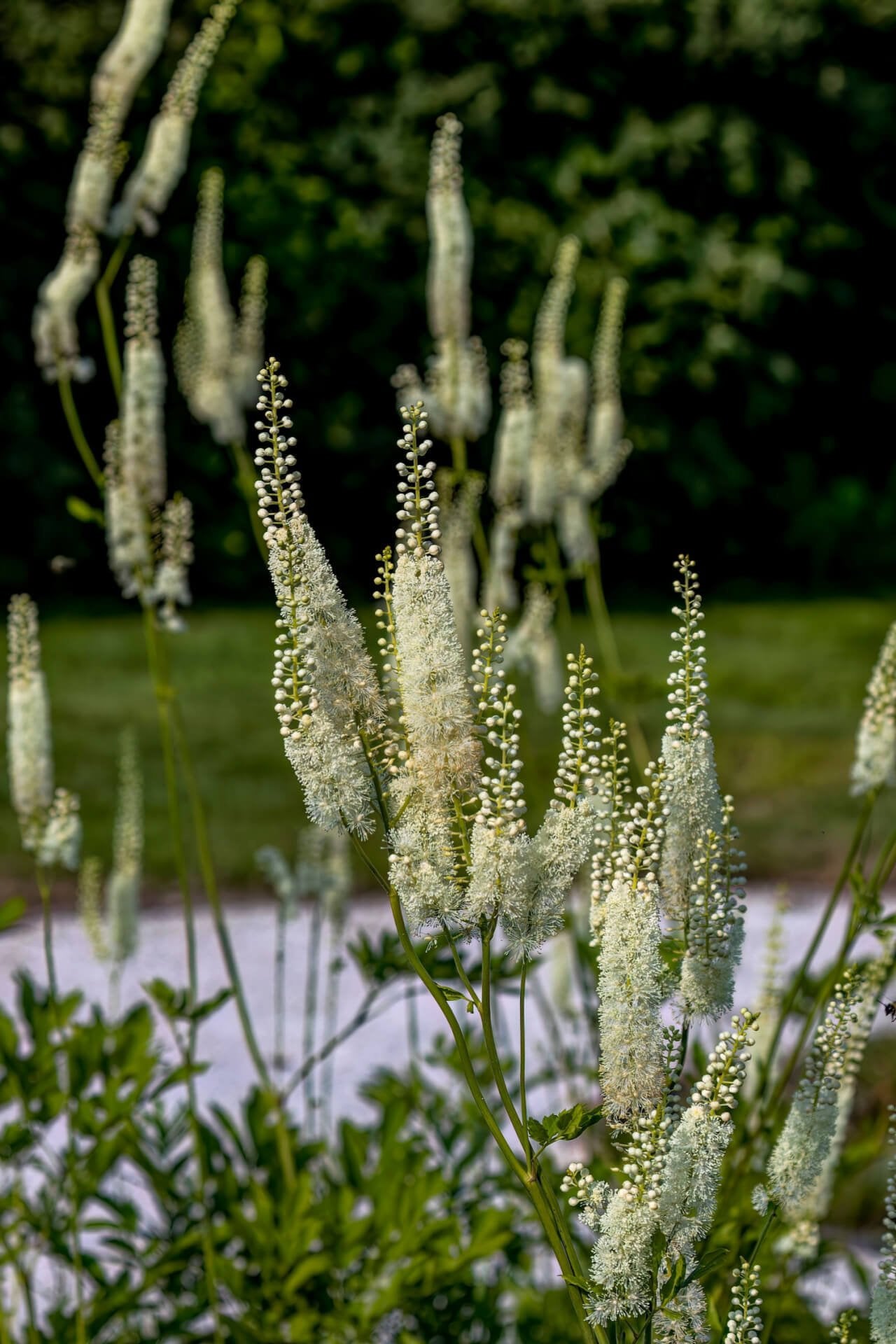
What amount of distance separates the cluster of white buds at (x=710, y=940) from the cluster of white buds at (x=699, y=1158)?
0.25 feet

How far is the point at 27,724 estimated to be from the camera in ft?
7.03

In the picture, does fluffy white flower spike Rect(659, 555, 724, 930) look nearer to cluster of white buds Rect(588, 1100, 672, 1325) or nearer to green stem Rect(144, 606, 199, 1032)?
cluster of white buds Rect(588, 1100, 672, 1325)

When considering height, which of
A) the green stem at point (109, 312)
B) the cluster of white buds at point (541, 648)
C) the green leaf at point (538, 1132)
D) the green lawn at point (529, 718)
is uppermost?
the green stem at point (109, 312)

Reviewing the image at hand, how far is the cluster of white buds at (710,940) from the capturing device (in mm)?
1219

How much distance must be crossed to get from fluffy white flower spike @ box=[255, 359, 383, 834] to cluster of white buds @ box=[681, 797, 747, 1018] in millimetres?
279

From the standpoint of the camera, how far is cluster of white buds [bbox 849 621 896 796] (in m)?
1.94

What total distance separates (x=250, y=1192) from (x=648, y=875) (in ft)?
5.23

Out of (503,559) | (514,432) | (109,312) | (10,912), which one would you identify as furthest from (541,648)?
(10,912)

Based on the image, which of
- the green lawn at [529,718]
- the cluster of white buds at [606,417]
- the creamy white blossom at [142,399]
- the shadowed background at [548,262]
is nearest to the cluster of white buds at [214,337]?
the creamy white blossom at [142,399]

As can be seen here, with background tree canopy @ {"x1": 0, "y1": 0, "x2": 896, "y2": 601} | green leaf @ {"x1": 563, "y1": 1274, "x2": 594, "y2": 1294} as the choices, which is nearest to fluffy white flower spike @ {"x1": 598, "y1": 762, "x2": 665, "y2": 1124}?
green leaf @ {"x1": 563, "y1": 1274, "x2": 594, "y2": 1294}

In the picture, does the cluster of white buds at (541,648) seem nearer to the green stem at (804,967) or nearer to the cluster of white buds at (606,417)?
the cluster of white buds at (606,417)

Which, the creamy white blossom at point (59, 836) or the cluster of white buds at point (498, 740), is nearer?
the cluster of white buds at point (498, 740)

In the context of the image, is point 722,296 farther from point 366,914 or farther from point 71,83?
point 366,914

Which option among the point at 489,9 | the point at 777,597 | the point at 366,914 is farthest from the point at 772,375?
the point at 366,914
